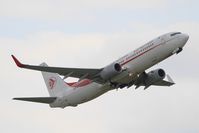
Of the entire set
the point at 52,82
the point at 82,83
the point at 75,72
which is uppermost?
the point at 52,82

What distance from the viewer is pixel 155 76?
76.2m

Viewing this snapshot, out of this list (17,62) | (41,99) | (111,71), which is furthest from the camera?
(41,99)

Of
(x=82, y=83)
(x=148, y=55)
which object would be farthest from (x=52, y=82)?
(x=148, y=55)

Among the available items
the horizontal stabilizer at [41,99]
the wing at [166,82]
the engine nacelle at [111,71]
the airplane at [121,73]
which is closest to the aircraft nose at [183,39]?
the airplane at [121,73]

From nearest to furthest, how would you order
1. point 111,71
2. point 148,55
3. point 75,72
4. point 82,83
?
point 148,55 → point 111,71 → point 75,72 → point 82,83

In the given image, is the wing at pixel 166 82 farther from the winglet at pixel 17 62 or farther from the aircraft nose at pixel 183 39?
the winglet at pixel 17 62

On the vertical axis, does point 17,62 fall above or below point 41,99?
below

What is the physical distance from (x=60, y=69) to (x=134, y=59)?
22.4ft

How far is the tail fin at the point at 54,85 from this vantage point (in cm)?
8119

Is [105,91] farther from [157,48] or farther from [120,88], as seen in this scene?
[157,48]

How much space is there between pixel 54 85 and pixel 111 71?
13.7 meters

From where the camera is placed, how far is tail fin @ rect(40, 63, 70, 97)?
8119 centimetres

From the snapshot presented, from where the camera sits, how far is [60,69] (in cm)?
7144

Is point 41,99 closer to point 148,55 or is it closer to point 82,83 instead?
point 82,83
